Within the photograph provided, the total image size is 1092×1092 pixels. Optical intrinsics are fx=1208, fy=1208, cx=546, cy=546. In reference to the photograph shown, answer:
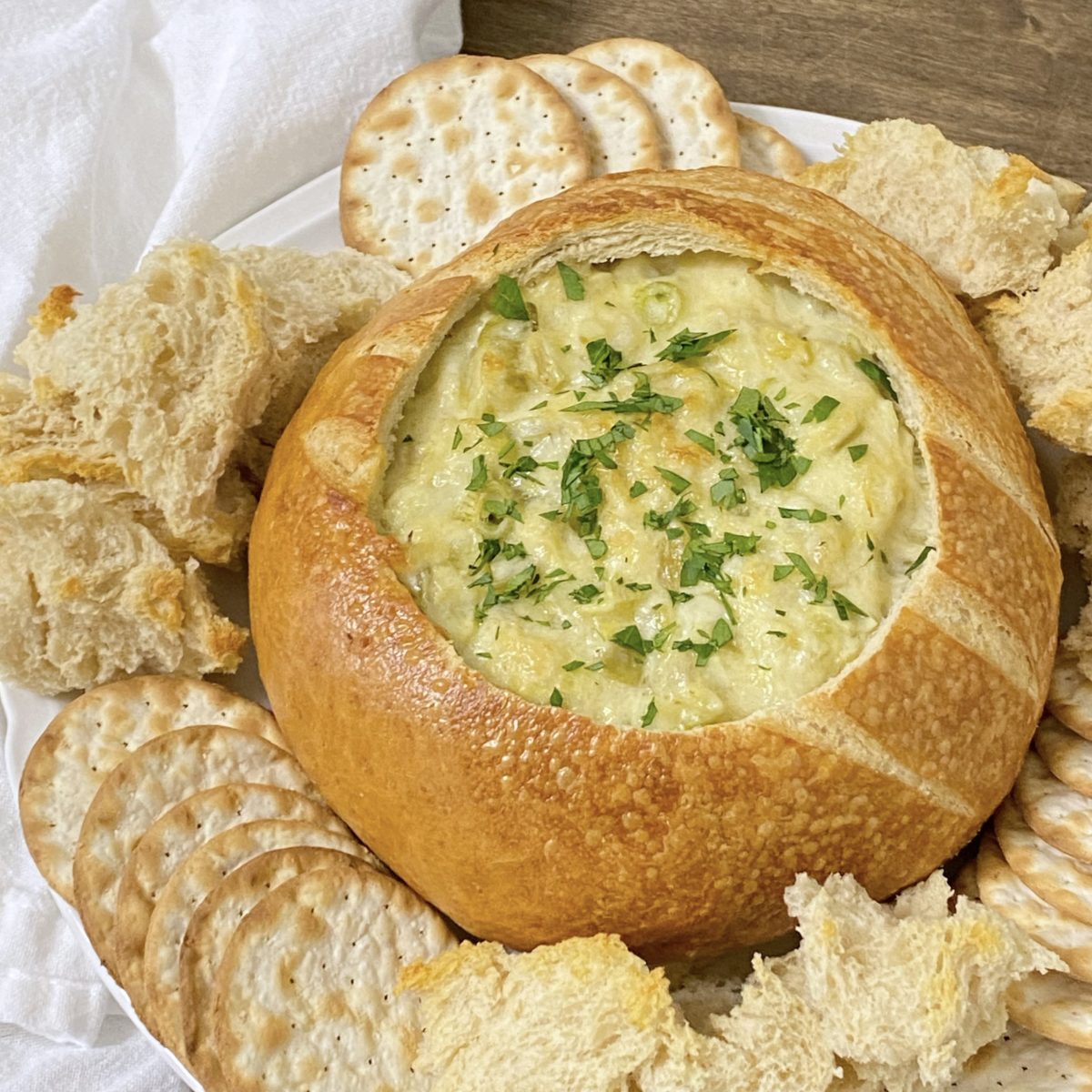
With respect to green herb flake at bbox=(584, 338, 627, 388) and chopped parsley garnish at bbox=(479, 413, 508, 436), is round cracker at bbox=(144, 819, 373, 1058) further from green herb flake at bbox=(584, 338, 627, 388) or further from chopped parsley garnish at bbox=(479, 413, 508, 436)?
green herb flake at bbox=(584, 338, 627, 388)

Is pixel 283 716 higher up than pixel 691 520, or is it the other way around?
pixel 691 520

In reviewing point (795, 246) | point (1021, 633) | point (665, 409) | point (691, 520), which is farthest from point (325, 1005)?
point (795, 246)

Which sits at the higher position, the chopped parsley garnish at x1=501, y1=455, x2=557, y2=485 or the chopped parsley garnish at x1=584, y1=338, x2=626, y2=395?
the chopped parsley garnish at x1=584, y1=338, x2=626, y2=395

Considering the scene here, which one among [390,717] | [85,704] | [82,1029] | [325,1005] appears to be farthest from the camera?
[82,1029]

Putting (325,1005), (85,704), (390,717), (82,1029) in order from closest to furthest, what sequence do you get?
(390,717)
(325,1005)
(85,704)
(82,1029)

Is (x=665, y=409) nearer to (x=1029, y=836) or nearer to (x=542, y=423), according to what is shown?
(x=542, y=423)

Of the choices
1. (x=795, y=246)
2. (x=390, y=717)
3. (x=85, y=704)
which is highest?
(x=795, y=246)

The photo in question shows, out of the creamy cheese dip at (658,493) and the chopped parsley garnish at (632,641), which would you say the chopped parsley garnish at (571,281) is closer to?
the creamy cheese dip at (658,493)

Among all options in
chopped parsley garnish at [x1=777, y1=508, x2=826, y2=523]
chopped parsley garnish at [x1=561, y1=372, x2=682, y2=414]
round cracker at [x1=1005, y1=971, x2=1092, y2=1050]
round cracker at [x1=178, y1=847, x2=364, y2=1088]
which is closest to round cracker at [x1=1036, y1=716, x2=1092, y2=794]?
round cracker at [x1=1005, y1=971, x2=1092, y2=1050]
